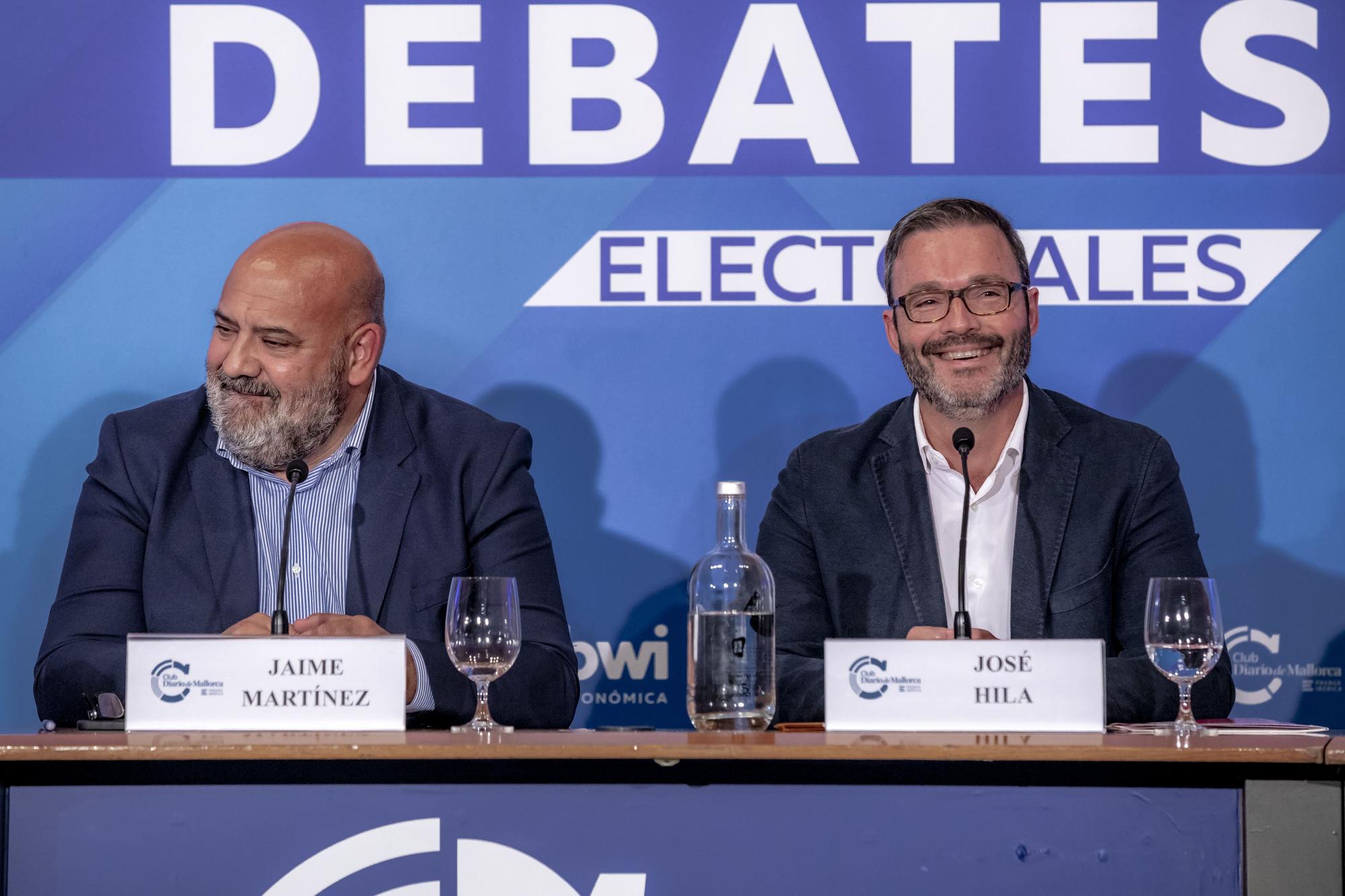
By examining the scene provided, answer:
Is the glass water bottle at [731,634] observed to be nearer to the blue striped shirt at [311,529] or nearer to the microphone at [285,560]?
the microphone at [285,560]

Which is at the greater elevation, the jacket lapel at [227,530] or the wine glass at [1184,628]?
the jacket lapel at [227,530]

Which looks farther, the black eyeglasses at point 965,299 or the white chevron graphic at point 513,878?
the black eyeglasses at point 965,299

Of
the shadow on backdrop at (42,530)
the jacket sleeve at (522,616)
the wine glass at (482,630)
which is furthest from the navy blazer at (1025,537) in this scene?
the shadow on backdrop at (42,530)

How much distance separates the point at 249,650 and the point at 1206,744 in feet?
3.72

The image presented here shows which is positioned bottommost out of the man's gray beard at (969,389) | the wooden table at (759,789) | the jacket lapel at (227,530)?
the wooden table at (759,789)

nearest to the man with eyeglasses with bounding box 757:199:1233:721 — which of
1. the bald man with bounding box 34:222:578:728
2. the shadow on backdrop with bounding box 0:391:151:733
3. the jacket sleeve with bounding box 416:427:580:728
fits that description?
the jacket sleeve with bounding box 416:427:580:728

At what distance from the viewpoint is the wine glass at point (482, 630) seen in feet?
6.22

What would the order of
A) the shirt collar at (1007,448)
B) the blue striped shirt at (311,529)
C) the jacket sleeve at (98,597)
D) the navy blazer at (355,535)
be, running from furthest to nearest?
the shirt collar at (1007,448) < the blue striped shirt at (311,529) < the navy blazer at (355,535) < the jacket sleeve at (98,597)

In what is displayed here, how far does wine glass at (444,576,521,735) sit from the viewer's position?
190 cm

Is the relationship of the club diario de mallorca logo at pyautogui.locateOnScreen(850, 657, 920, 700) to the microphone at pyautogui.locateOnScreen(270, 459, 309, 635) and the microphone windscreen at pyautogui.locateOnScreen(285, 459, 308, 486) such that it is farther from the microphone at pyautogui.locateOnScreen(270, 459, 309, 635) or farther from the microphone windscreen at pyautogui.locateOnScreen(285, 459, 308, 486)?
the microphone windscreen at pyautogui.locateOnScreen(285, 459, 308, 486)

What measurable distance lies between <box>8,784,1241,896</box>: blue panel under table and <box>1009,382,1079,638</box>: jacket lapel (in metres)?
1.02

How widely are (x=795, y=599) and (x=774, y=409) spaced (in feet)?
2.65

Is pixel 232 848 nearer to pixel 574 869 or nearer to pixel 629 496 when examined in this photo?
pixel 574 869

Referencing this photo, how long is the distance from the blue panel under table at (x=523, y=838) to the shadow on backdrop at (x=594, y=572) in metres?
1.72
